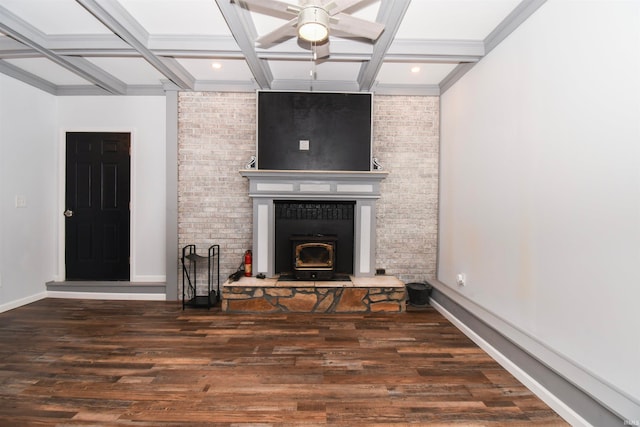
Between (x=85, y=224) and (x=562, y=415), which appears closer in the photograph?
(x=562, y=415)

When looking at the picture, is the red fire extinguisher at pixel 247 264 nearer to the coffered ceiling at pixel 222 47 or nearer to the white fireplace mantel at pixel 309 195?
the white fireplace mantel at pixel 309 195

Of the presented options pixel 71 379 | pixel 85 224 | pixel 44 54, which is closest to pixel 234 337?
pixel 71 379

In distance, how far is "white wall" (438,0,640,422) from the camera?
162cm

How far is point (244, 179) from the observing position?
4.14 m

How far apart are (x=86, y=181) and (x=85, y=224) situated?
1.98ft

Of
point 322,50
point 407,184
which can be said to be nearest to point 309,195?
point 407,184

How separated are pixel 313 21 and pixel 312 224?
262 cm

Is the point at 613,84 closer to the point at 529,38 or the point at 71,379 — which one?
the point at 529,38

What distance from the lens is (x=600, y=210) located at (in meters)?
1.76

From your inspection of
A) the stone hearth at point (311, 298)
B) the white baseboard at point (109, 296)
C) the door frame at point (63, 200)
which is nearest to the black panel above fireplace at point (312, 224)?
the stone hearth at point (311, 298)

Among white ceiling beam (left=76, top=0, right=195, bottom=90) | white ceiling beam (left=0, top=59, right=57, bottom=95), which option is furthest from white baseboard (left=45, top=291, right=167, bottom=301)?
white ceiling beam (left=76, top=0, right=195, bottom=90)

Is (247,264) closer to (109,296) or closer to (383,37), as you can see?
(109,296)

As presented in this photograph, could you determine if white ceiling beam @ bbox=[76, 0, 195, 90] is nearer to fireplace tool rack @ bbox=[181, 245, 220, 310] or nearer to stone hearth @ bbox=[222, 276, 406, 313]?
fireplace tool rack @ bbox=[181, 245, 220, 310]

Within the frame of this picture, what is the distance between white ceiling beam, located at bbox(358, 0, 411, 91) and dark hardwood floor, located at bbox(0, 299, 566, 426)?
282 cm
